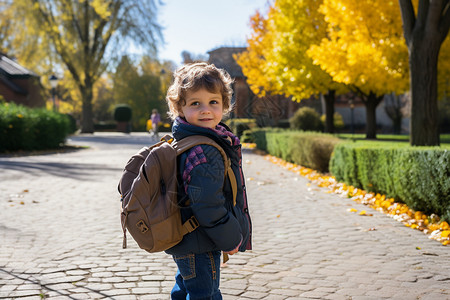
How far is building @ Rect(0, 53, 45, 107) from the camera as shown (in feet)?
116

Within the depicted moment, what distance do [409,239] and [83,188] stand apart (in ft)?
22.1

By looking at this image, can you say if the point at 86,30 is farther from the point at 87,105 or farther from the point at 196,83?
the point at 196,83

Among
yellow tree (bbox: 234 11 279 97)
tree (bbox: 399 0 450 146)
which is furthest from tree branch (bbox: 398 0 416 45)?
yellow tree (bbox: 234 11 279 97)

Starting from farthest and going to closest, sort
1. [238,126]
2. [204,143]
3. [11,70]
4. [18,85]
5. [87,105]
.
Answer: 1. [87,105]
2. [11,70]
3. [18,85]
4. [238,126]
5. [204,143]

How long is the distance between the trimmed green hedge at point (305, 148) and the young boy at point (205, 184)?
33.1 ft

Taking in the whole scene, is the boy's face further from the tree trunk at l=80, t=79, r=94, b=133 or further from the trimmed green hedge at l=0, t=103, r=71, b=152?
the tree trunk at l=80, t=79, r=94, b=133

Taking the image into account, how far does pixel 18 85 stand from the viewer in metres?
37.6

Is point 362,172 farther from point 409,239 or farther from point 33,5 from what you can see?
point 33,5

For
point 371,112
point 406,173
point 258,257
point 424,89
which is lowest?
point 258,257

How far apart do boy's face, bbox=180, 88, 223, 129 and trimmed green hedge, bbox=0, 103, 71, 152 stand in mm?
18246

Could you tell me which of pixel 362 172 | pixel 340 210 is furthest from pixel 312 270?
pixel 362 172

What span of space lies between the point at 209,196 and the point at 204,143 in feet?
0.87

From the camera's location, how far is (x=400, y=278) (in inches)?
168

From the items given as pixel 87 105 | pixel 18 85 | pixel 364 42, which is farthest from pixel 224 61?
pixel 87 105
